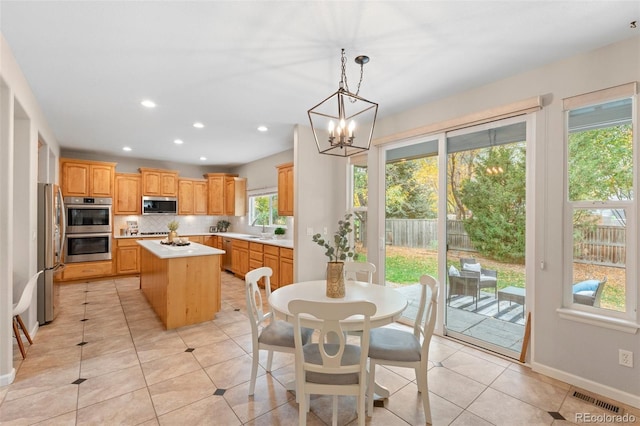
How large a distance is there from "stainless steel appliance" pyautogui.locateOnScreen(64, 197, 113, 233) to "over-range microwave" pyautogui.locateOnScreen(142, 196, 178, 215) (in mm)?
699

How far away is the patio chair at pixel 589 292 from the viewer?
2.42 metres

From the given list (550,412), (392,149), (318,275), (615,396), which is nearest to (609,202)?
(615,396)

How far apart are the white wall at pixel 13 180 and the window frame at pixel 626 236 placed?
455cm

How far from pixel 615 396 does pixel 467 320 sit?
4.04 ft

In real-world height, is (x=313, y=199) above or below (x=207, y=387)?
above

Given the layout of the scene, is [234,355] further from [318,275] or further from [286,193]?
[286,193]

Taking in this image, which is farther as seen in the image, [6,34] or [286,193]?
[286,193]

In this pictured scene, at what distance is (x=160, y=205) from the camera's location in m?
6.95

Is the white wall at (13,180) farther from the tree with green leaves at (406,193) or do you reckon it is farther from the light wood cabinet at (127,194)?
the tree with green leaves at (406,193)

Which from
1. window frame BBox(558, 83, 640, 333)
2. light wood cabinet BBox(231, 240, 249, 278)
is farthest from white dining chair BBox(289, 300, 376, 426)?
light wood cabinet BBox(231, 240, 249, 278)

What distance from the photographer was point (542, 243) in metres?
2.65

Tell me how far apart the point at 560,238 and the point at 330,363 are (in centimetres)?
224

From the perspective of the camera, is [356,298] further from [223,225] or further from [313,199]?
[223,225]

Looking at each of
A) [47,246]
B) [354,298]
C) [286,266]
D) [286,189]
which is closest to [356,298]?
[354,298]
